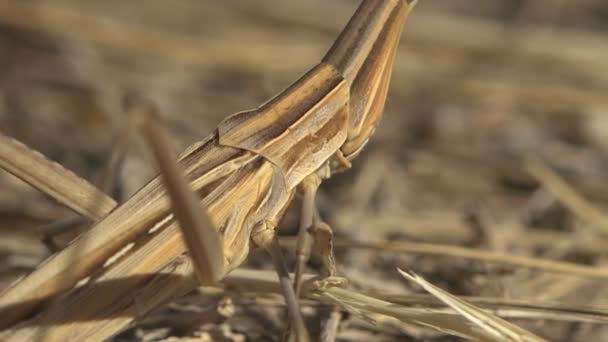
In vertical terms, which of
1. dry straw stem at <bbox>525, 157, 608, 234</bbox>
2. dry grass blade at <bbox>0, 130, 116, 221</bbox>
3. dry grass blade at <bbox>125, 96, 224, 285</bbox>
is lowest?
dry straw stem at <bbox>525, 157, 608, 234</bbox>

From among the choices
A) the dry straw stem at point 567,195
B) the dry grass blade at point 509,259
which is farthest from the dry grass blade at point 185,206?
the dry straw stem at point 567,195

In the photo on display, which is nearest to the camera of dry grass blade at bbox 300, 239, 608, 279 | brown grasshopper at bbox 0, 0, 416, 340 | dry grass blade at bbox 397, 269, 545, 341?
dry grass blade at bbox 397, 269, 545, 341

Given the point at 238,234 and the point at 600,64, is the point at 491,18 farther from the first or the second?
the point at 238,234

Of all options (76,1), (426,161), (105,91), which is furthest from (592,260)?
(76,1)

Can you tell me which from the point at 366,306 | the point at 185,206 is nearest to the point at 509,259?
the point at 366,306

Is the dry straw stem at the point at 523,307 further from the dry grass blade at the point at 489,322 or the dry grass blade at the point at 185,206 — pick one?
the dry grass blade at the point at 185,206

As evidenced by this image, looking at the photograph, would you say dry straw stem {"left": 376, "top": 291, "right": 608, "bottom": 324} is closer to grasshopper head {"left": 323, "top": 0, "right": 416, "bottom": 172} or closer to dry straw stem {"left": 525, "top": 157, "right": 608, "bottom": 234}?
grasshopper head {"left": 323, "top": 0, "right": 416, "bottom": 172}

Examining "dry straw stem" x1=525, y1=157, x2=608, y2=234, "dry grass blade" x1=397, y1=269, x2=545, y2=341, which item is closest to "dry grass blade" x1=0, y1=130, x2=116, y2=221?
"dry grass blade" x1=397, y1=269, x2=545, y2=341
